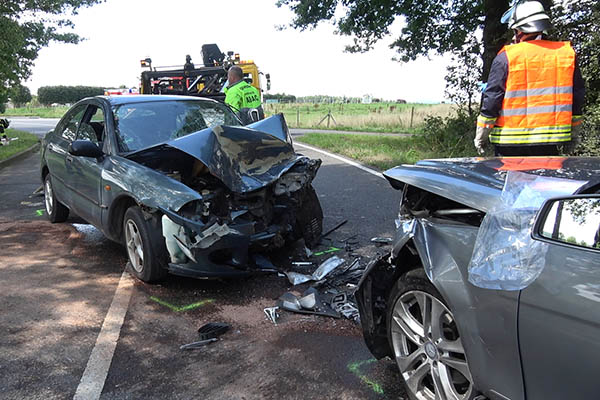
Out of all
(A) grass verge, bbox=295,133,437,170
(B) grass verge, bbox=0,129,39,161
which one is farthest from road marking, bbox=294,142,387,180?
(B) grass verge, bbox=0,129,39,161

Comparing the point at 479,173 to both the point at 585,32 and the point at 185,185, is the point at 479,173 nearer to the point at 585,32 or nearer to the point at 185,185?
the point at 185,185

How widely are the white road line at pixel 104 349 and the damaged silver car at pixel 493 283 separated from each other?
1.60 meters

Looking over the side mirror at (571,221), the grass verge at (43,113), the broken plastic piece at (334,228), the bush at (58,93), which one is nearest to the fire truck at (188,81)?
the broken plastic piece at (334,228)

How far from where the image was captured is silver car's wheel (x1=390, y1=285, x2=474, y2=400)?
2211 millimetres

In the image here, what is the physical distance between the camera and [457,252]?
211 cm

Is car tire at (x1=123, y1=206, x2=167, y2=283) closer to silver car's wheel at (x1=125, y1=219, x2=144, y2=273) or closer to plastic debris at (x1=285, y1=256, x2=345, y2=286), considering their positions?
A: silver car's wheel at (x1=125, y1=219, x2=144, y2=273)

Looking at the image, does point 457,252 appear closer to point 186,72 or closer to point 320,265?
point 320,265

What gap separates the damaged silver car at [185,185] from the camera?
385 centimetres

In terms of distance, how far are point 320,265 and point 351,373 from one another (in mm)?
1721

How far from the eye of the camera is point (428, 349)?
2.38m

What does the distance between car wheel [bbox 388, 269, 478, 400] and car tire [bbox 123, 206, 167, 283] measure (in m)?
2.18

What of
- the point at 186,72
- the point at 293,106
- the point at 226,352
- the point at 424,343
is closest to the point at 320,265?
the point at 226,352

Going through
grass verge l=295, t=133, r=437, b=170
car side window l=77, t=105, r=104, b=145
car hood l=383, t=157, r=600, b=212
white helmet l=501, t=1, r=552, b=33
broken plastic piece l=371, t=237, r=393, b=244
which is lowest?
broken plastic piece l=371, t=237, r=393, b=244

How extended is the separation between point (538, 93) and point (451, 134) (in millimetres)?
9597
